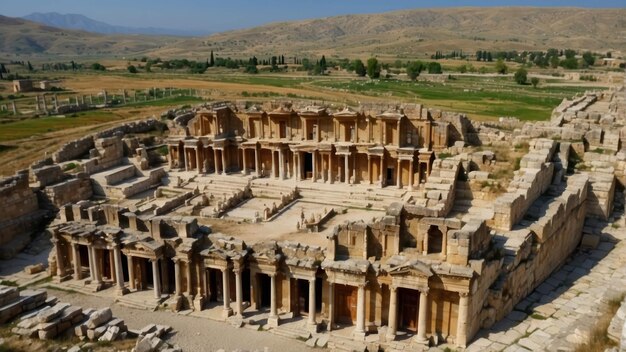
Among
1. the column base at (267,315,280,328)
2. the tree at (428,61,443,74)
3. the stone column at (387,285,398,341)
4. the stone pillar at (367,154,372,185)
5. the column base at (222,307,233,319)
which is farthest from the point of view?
the tree at (428,61,443,74)

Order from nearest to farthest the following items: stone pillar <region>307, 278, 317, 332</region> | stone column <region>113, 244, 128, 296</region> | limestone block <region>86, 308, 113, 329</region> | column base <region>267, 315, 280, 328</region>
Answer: limestone block <region>86, 308, 113, 329</region> < stone pillar <region>307, 278, 317, 332</region> < column base <region>267, 315, 280, 328</region> < stone column <region>113, 244, 128, 296</region>

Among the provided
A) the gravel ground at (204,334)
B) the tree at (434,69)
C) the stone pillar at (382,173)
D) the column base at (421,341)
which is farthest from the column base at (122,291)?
the tree at (434,69)

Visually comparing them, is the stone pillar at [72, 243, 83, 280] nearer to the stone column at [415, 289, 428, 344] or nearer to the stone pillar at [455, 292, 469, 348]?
the stone column at [415, 289, 428, 344]

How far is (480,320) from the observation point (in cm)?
1780

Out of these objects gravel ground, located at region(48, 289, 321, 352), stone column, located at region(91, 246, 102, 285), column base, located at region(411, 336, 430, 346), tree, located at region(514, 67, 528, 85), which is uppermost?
tree, located at region(514, 67, 528, 85)

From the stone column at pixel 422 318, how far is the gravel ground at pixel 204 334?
3838 mm

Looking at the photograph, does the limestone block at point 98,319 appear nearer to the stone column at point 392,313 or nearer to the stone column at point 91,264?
the stone column at point 91,264

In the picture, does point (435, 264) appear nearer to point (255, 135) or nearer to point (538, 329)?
point (538, 329)

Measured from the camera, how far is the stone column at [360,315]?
60.3 feet

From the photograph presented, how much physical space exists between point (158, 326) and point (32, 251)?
12522mm

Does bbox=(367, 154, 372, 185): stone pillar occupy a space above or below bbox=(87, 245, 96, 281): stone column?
above

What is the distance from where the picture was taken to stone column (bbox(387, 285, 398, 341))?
1790 cm

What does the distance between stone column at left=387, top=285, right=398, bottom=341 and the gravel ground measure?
114 inches

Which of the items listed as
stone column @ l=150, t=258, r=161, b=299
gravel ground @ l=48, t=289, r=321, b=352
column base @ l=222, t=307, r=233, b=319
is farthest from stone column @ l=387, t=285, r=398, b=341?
stone column @ l=150, t=258, r=161, b=299
